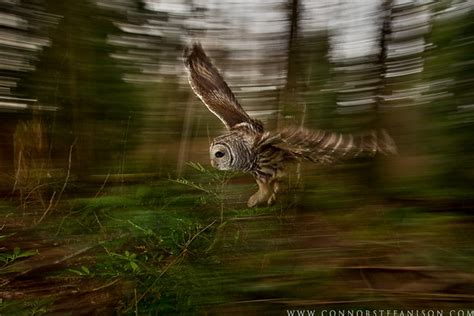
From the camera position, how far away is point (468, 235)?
663mm

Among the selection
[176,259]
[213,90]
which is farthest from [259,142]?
[176,259]

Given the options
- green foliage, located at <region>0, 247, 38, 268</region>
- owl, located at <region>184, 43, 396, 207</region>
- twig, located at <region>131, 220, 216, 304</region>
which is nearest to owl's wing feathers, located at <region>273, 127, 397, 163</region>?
owl, located at <region>184, 43, 396, 207</region>

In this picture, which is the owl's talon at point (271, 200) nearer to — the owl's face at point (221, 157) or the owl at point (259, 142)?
the owl at point (259, 142)

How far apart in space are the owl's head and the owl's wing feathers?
0.45 ft

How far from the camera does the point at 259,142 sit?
1062 millimetres

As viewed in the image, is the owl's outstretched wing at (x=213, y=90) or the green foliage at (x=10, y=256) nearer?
the green foliage at (x=10, y=256)

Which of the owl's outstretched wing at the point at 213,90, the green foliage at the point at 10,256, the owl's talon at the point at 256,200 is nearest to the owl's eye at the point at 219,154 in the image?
the owl's outstretched wing at the point at 213,90

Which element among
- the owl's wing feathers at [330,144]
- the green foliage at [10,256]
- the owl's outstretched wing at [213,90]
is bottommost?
the green foliage at [10,256]

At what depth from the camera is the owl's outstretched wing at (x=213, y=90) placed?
1190mm

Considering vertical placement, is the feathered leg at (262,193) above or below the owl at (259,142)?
below

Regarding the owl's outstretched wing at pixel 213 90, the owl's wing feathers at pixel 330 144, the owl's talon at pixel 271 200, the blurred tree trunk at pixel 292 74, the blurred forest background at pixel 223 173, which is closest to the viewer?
the blurred forest background at pixel 223 173

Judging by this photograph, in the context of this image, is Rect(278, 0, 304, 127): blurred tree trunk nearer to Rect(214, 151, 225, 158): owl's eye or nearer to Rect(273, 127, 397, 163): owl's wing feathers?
Rect(273, 127, 397, 163): owl's wing feathers

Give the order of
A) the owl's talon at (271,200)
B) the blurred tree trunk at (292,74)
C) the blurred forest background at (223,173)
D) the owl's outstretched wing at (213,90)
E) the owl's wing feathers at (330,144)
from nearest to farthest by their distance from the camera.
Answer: the blurred forest background at (223,173)
the owl's wing feathers at (330,144)
the owl's talon at (271,200)
the blurred tree trunk at (292,74)
the owl's outstretched wing at (213,90)

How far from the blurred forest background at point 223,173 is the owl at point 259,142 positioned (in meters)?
0.03
